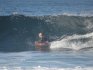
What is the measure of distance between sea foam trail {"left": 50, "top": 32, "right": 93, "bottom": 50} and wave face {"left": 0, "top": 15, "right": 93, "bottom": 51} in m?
0.05

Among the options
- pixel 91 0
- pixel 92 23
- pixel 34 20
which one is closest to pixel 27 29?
pixel 34 20

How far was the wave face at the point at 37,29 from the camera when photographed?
869 inches

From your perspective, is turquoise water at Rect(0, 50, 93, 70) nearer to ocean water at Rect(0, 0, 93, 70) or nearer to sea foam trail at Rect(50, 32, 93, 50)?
ocean water at Rect(0, 0, 93, 70)

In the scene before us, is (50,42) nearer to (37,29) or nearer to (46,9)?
(37,29)

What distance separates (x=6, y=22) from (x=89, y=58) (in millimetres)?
10458

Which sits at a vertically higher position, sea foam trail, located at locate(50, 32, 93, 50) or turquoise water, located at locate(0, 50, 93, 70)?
sea foam trail, located at locate(50, 32, 93, 50)

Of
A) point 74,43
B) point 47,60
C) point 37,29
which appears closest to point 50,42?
point 74,43

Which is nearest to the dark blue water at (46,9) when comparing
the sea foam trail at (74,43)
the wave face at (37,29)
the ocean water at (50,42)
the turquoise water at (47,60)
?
the wave face at (37,29)

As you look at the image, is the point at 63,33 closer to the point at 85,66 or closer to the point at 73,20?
the point at 73,20

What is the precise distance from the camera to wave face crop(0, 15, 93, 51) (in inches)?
869

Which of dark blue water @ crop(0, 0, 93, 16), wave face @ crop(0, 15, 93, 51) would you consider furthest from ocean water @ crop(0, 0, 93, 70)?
dark blue water @ crop(0, 0, 93, 16)

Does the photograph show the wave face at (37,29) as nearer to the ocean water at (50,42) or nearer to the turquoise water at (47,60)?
the ocean water at (50,42)

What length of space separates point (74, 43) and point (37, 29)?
462 cm

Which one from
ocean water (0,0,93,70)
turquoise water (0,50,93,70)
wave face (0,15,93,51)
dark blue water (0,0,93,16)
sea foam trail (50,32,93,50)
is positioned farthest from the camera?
dark blue water (0,0,93,16)
